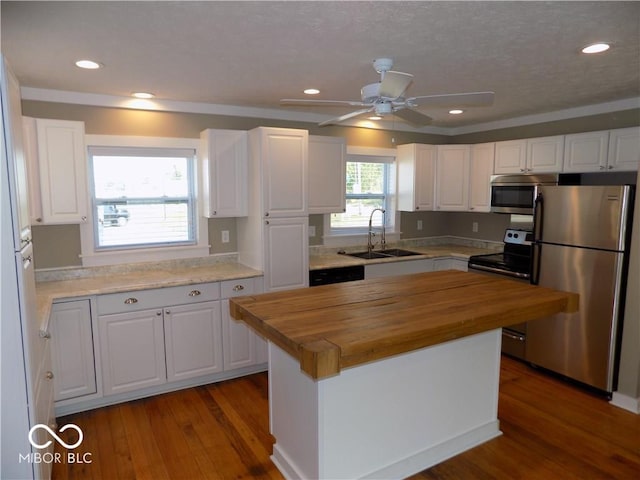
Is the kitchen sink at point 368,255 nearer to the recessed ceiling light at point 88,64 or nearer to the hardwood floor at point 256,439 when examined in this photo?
the hardwood floor at point 256,439

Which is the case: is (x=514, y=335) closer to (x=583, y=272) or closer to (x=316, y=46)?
(x=583, y=272)

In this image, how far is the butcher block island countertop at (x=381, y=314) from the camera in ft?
5.77

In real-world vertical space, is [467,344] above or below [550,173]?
below

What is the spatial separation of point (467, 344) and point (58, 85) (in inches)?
133

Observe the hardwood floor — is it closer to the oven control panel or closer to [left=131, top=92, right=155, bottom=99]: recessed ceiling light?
the oven control panel

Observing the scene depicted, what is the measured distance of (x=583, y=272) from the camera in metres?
3.44

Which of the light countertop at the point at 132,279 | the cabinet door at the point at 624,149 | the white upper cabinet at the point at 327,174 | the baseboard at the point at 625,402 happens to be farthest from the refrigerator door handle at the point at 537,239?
the light countertop at the point at 132,279

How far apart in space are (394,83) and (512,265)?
266 cm

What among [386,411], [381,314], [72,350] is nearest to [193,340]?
[72,350]

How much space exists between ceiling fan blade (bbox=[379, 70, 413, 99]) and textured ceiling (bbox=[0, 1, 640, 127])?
0.73 feet

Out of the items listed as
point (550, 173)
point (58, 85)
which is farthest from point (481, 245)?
point (58, 85)

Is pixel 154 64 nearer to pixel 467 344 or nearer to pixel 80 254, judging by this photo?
pixel 80 254

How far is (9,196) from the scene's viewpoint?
1.63 metres

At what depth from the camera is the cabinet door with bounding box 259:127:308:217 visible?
3641 millimetres
